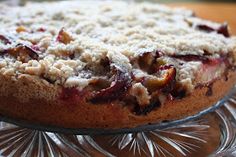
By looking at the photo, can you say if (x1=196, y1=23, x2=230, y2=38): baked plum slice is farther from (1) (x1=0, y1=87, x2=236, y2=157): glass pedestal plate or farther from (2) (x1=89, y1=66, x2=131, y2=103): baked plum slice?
(2) (x1=89, y1=66, x2=131, y2=103): baked plum slice

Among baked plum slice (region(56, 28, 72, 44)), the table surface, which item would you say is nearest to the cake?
baked plum slice (region(56, 28, 72, 44))

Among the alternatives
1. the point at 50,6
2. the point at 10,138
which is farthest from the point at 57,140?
the point at 50,6

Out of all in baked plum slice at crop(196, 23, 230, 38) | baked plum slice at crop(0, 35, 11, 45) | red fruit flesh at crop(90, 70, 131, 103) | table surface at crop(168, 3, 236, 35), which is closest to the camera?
red fruit flesh at crop(90, 70, 131, 103)

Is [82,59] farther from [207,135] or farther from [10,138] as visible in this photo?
[207,135]

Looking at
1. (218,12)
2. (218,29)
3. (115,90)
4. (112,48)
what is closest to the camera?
(115,90)

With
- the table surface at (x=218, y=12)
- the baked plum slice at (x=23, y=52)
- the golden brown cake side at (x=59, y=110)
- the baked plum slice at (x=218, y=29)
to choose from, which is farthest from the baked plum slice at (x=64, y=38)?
the table surface at (x=218, y=12)

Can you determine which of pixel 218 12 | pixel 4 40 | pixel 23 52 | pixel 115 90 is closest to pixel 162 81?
pixel 115 90

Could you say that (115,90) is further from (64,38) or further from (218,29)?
(218,29)
